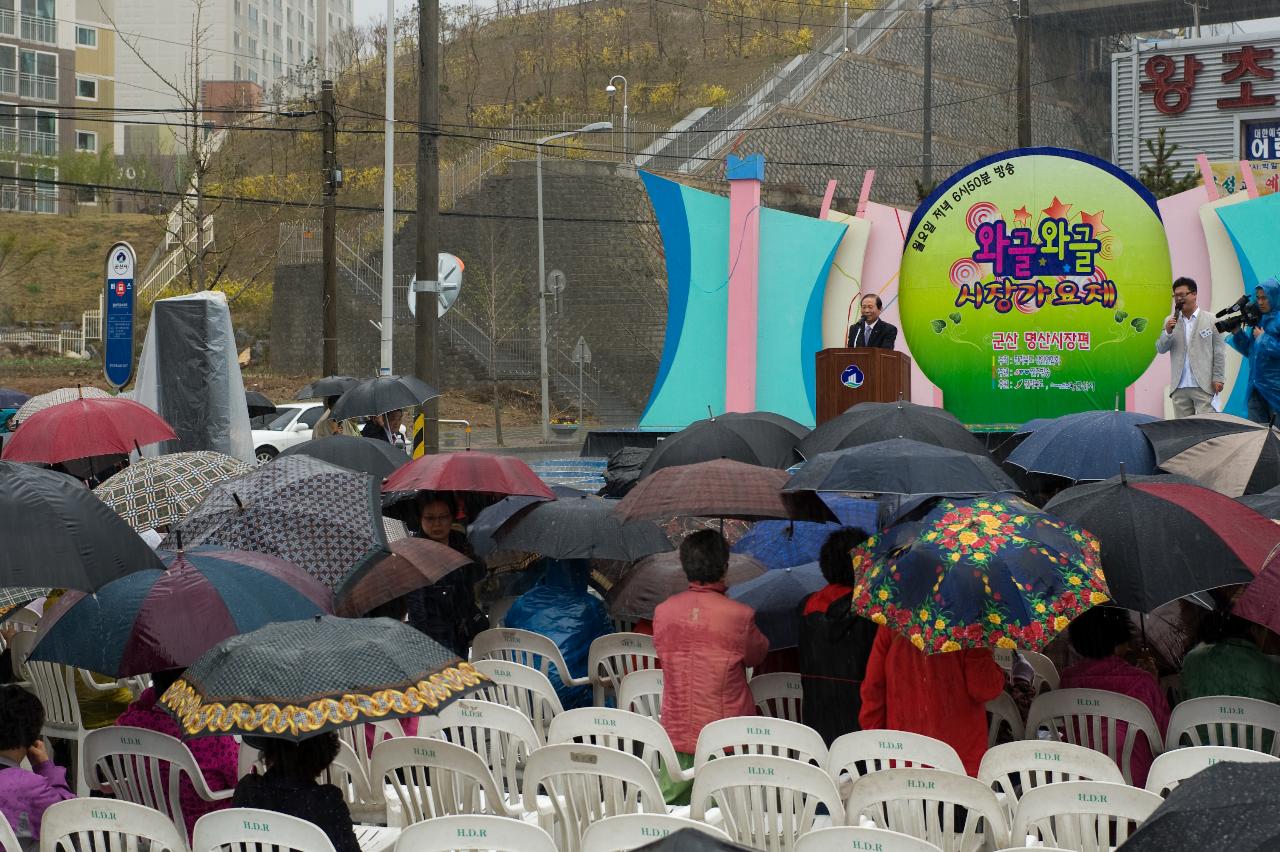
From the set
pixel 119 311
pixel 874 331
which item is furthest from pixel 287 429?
pixel 874 331

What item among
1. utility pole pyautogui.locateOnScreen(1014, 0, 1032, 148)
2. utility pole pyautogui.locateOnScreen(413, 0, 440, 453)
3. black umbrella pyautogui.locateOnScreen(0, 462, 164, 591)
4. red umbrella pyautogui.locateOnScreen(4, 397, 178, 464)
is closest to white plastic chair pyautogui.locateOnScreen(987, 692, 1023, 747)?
black umbrella pyautogui.locateOnScreen(0, 462, 164, 591)

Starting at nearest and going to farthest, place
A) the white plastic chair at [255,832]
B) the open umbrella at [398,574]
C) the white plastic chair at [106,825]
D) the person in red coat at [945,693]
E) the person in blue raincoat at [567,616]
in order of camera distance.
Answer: the white plastic chair at [255,832]
the white plastic chair at [106,825]
the person in red coat at [945,693]
the open umbrella at [398,574]
the person in blue raincoat at [567,616]

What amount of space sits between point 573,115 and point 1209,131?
1066 inches

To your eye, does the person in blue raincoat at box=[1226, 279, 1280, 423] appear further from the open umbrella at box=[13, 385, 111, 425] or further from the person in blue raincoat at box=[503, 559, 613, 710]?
the open umbrella at box=[13, 385, 111, 425]

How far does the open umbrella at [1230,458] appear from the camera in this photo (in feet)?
27.0

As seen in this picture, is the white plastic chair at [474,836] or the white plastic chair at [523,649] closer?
the white plastic chair at [474,836]

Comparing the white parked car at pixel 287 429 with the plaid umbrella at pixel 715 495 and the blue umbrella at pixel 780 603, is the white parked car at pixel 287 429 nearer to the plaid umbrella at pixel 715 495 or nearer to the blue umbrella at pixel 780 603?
the plaid umbrella at pixel 715 495

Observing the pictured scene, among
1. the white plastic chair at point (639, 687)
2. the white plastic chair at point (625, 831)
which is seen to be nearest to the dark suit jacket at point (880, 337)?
the white plastic chair at point (639, 687)

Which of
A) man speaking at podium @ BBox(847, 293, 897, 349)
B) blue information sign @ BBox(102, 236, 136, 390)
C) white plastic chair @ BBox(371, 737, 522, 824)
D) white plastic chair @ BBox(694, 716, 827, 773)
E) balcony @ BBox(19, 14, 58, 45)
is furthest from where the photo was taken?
balcony @ BBox(19, 14, 58, 45)

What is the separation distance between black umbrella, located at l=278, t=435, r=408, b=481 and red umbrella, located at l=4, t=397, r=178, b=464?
1.12 m

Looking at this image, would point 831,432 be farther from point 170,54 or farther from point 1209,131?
point 170,54

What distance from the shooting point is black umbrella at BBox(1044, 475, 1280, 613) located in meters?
6.22

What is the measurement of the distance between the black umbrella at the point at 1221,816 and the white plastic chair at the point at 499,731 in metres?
3.64

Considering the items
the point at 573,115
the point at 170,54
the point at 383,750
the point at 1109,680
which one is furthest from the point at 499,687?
the point at 170,54
